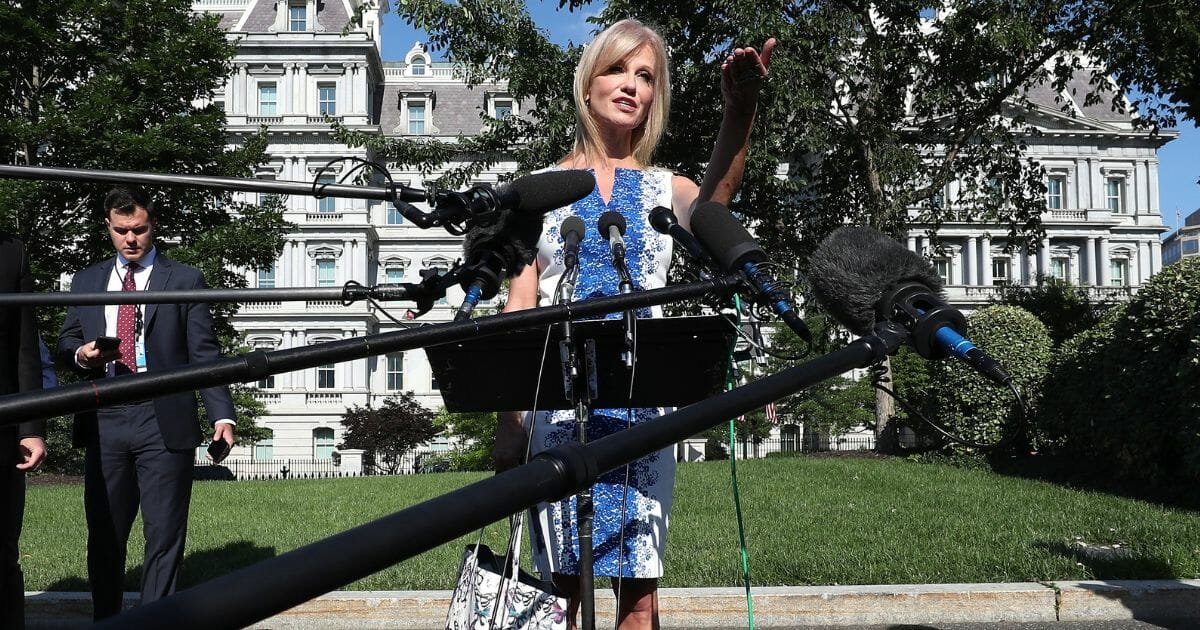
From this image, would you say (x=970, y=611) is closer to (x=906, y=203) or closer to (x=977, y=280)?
(x=906, y=203)

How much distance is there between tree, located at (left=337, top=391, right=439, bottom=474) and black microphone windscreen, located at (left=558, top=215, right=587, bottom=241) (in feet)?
150

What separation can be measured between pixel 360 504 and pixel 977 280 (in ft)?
201

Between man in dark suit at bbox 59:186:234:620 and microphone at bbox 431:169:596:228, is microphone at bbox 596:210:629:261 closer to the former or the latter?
microphone at bbox 431:169:596:228

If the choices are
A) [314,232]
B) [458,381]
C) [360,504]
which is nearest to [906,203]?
[360,504]

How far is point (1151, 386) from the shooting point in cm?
1242

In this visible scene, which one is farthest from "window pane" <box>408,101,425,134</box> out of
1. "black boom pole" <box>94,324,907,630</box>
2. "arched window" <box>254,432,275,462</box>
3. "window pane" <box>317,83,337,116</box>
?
"black boom pole" <box>94,324,907,630</box>

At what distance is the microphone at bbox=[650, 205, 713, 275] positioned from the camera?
239cm

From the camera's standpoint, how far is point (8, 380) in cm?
425

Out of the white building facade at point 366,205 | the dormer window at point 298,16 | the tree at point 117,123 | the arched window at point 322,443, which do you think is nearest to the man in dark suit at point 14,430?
the tree at point 117,123

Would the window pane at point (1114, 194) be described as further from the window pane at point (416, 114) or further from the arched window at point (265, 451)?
the arched window at point (265, 451)

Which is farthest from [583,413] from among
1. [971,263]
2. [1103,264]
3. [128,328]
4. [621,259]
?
[1103,264]

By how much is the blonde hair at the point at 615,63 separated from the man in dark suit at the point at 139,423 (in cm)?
262

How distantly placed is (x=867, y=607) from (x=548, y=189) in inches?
185

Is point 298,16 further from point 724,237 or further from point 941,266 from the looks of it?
point 724,237
